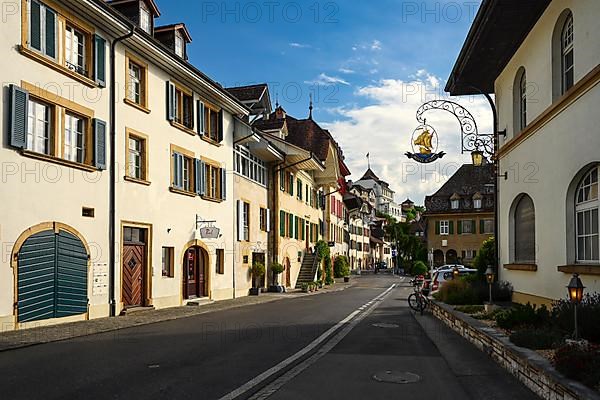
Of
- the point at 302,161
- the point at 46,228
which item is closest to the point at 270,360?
the point at 46,228

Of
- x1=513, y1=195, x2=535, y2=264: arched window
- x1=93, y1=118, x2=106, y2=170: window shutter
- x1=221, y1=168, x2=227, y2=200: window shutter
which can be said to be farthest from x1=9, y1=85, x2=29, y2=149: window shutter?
x1=221, y1=168, x2=227, y2=200: window shutter

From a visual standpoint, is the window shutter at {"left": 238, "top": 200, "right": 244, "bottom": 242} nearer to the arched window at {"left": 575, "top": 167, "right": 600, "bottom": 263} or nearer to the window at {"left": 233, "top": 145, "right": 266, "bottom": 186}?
the window at {"left": 233, "top": 145, "right": 266, "bottom": 186}

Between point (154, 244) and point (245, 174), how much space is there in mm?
10925

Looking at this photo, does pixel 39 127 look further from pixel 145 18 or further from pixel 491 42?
pixel 491 42

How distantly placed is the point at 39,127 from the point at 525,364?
43.8ft

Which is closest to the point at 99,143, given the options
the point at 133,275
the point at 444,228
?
the point at 133,275

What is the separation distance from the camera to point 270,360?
10.7m

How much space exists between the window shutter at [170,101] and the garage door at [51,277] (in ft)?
24.2

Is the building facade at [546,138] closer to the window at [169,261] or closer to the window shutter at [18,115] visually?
the window shutter at [18,115]

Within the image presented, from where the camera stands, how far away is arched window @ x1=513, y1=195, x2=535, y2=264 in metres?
16.8

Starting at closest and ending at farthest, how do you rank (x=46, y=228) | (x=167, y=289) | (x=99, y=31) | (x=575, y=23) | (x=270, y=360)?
(x=270, y=360), (x=575, y=23), (x=46, y=228), (x=99, y=31), (x=167, y=289)

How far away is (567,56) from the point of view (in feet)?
45.4

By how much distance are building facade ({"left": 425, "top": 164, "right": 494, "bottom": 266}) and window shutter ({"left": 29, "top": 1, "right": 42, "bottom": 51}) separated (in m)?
57.4

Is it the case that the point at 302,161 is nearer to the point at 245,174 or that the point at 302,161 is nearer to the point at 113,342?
the point at 245,174
